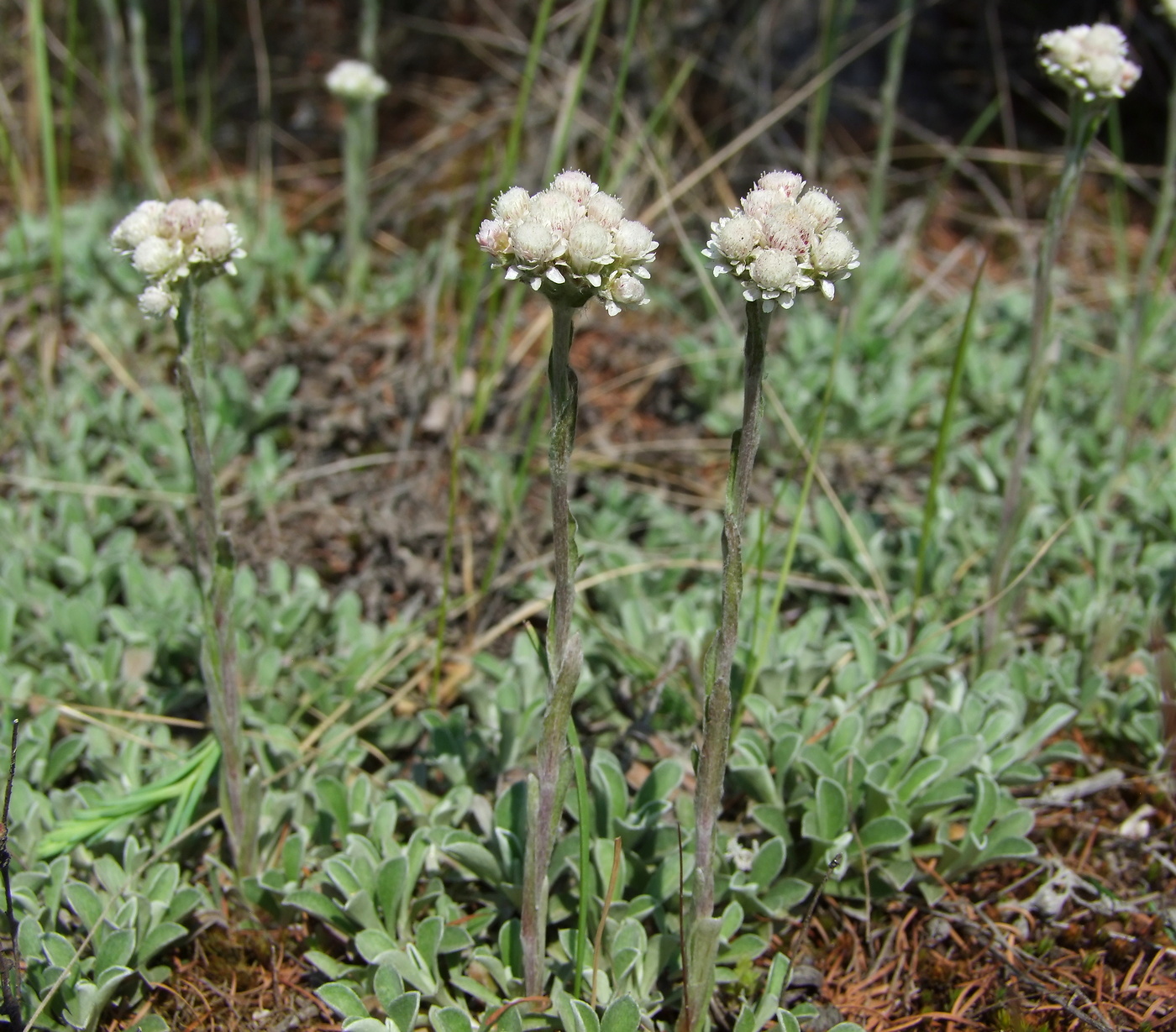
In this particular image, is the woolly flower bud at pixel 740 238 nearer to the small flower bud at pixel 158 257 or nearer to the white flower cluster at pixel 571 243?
the white flower cluster at pixel 571 243

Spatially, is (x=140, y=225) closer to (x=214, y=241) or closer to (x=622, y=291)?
→ (x=214, y=241)

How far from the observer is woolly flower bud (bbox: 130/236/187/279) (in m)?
1.76

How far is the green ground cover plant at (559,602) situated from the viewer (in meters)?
1.82

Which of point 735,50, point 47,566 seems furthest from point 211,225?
point 735,50

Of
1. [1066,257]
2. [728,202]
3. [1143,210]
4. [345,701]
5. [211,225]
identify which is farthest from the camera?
[1143,210]

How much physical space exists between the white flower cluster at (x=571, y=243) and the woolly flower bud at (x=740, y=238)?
11 centimetres

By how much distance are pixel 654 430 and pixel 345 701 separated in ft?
5.66

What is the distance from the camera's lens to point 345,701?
254 cm

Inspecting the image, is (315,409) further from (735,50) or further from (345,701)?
(735,50)

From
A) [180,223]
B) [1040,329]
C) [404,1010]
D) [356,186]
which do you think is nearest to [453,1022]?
[404,1010]

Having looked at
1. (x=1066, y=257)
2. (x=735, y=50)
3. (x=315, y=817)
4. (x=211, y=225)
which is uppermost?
(x=735, y=50)

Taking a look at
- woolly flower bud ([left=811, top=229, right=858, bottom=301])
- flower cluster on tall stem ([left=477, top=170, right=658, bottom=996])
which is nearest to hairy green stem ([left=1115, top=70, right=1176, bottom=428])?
woolly flower bud ([left=811, top=229, right=858, bottom=301])

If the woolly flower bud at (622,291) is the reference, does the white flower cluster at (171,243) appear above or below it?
below

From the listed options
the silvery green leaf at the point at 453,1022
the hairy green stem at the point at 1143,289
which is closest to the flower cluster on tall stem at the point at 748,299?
the silvery green leaf at the point at 453,1022
